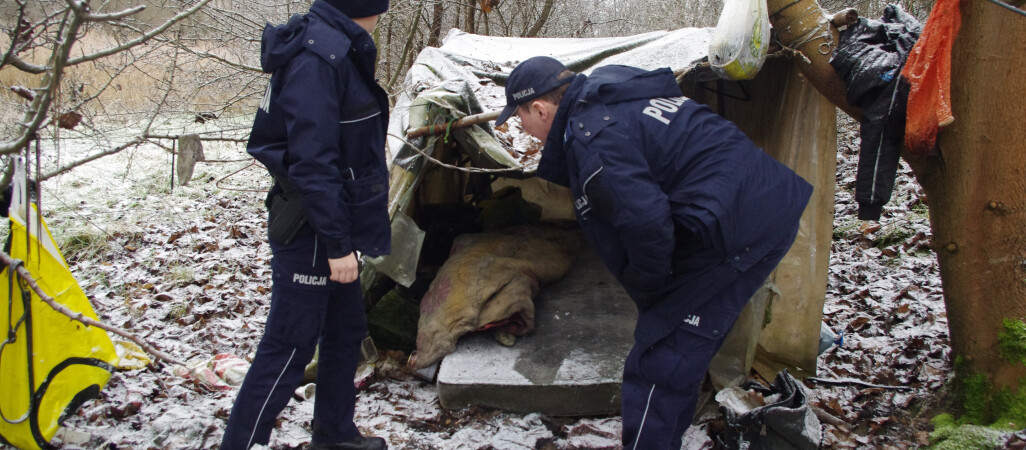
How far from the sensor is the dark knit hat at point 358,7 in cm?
236

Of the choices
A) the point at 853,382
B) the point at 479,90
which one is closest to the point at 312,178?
the point at 479,90

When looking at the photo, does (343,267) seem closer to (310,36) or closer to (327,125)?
(327,125)

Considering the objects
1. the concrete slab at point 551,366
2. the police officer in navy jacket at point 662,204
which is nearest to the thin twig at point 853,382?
the concrete slab at point 551,366

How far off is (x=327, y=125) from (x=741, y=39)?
2.04 m

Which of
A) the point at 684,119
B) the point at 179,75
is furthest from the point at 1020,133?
the point at 179,75

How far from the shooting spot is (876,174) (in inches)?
112

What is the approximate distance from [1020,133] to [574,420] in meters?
2.40

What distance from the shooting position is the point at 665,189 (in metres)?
2.25

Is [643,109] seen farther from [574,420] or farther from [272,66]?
[574,420]

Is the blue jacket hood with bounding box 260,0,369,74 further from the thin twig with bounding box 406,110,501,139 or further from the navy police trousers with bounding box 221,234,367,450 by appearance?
the thin twig with bounding box 406,110,501,139

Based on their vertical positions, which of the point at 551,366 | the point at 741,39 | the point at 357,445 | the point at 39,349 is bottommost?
the point at 357,445

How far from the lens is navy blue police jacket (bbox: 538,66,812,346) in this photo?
2119 millimetres

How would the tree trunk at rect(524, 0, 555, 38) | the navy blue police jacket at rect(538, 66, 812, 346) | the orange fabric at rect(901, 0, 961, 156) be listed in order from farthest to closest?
the tree trunk at rect(524, 0, 555, 38), the orange fabric at rect(901, 0, 961, 156), the navy blue police jacket at rect(538, 66, 812, 346)

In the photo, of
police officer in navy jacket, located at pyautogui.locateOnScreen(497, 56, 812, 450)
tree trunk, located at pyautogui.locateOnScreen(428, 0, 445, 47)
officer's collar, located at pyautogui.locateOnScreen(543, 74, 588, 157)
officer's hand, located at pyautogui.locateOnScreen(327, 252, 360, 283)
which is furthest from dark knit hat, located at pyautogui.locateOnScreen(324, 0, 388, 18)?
tree trunk, located at pyautogui.locateOnScreen(428, 0, 445, 47)
